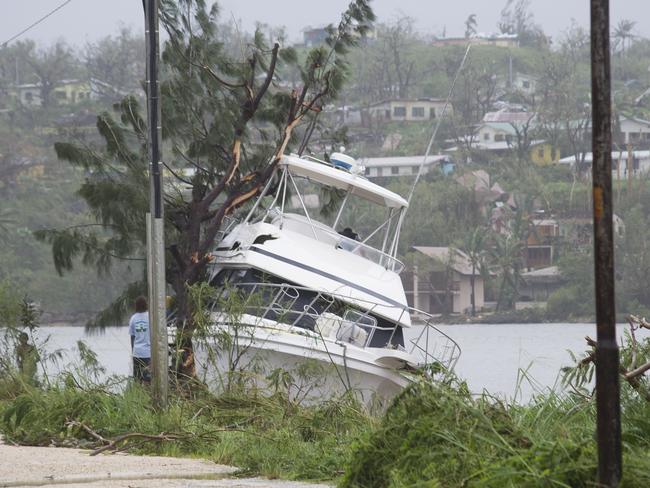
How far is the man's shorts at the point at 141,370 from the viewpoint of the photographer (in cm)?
1516

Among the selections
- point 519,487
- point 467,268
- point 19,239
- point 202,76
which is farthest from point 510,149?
point 519,487

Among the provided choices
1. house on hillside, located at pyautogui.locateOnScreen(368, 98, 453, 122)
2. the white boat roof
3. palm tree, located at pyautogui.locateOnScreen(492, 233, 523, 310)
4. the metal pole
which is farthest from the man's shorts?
house on hillside, located at pyautogui.locateOnScreen(368, 98, 453, 122)

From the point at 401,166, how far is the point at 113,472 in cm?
9734

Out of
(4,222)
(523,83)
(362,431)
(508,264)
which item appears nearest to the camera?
(362,431)

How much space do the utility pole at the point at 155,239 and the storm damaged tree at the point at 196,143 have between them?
269 inches

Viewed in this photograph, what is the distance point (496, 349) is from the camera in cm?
5562

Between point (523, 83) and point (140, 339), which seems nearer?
point (140, 339)

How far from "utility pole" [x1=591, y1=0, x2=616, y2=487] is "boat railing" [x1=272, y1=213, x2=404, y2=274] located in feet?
48.3

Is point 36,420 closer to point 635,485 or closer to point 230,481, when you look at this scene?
point 230,481

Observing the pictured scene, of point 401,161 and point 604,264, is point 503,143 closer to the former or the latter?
point 401,161

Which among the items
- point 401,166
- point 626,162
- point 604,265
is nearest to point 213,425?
point 604,265

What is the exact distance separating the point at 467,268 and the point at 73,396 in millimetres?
73698

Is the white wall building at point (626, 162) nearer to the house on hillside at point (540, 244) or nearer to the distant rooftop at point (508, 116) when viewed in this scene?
the house on hillside at point (540, 244)

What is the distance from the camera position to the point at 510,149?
108875mm
